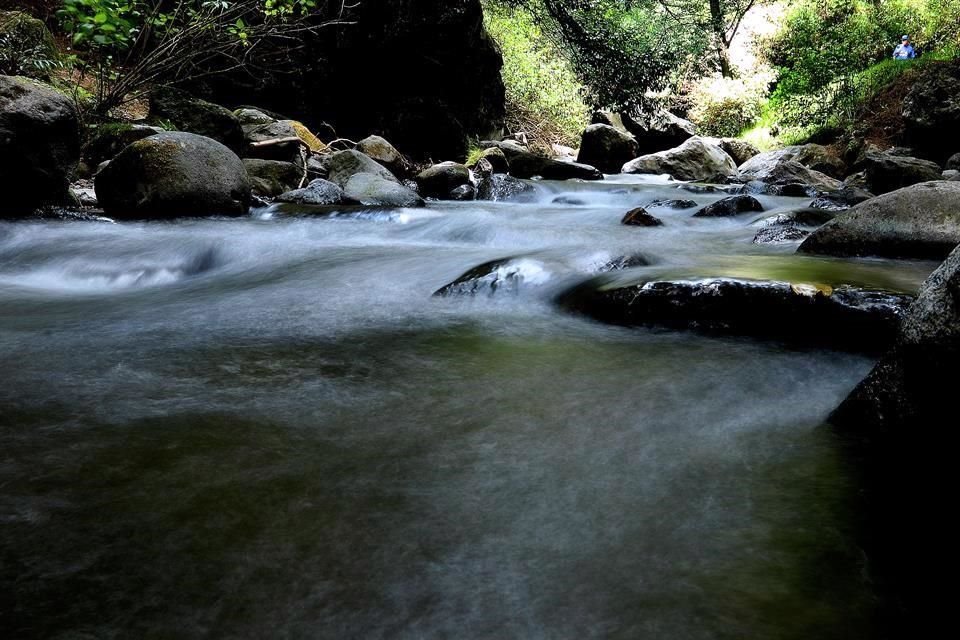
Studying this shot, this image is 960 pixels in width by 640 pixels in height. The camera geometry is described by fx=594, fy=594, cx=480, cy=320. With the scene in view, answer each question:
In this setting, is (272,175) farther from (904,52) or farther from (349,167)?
(904,52)

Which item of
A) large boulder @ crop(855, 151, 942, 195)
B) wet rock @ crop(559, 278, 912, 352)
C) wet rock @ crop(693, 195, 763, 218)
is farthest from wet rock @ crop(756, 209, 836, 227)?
large boulder @ crop(855, 151, 942, 195)

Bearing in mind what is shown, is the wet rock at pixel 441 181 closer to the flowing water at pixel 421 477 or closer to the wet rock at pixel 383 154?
the wet rock at pixel 383 154

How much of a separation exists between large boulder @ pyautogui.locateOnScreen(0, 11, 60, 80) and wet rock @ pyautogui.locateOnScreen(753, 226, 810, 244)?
9488mm

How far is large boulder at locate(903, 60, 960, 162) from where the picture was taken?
11844 millimetres

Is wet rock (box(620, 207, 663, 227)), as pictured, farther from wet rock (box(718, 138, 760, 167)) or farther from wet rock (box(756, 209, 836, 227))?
wet rock (box(718, 138, 760, 167))

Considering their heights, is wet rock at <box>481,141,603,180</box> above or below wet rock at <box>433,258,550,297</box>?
above

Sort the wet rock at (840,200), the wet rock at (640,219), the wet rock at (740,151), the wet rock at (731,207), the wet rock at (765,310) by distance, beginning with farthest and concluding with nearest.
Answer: the wet rock at (740,151)
the wet rock at (840,200)
the wet rock at (731,207)
the wet rock at (640,219)
the wet rock at (765,310)

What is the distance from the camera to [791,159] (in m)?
13.2

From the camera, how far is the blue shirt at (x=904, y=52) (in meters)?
16.7

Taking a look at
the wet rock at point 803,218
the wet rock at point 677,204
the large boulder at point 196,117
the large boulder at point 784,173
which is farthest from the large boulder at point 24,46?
the large boulder at point 784,173

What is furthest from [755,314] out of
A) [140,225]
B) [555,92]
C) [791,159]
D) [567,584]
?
[555,92]

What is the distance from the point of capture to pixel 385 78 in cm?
1401

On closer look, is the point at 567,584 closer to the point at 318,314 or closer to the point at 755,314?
the point at 755,314

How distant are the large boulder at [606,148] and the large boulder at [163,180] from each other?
11.1 metres
